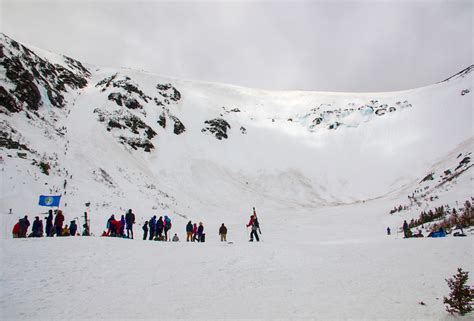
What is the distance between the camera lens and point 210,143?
6075cm

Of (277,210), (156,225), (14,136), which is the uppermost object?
(14,136)

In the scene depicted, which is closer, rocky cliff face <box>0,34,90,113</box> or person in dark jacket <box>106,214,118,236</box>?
person in dark jacket <box>106,214,118,236</box>

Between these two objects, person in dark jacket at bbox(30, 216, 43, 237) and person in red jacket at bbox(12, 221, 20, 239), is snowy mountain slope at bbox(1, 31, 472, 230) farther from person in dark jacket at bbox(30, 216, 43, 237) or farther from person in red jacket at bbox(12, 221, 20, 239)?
person in dark jacket at bbox(30, 216, 43, 237)

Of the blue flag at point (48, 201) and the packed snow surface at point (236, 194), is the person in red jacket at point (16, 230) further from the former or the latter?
the blue flag at point (48, 201)

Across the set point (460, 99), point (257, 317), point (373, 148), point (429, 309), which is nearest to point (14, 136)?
point (257, 317)

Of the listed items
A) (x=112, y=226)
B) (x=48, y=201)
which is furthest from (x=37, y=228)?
(x=48, y=201)

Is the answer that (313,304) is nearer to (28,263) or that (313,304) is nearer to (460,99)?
(28,263)

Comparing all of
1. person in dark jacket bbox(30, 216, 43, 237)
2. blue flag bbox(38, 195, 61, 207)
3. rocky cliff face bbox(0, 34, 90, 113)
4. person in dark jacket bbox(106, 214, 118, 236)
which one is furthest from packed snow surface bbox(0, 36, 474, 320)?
person in dark jacket bbox(106, 214, 118, 236)

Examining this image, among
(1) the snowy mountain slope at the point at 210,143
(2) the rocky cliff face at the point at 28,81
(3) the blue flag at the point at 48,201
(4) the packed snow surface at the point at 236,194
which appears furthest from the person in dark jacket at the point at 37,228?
(2) the rocky cliff face at the point at 28,81

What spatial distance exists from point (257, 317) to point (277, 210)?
39391 millimetres

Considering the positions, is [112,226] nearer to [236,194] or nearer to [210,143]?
[236,194]

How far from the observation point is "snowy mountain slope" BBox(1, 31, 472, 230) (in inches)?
1241

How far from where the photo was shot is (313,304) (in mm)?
7219

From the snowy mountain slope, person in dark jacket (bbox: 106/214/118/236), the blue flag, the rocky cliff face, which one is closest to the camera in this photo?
person in dark jacket (bbox: 106/214/118/236)
